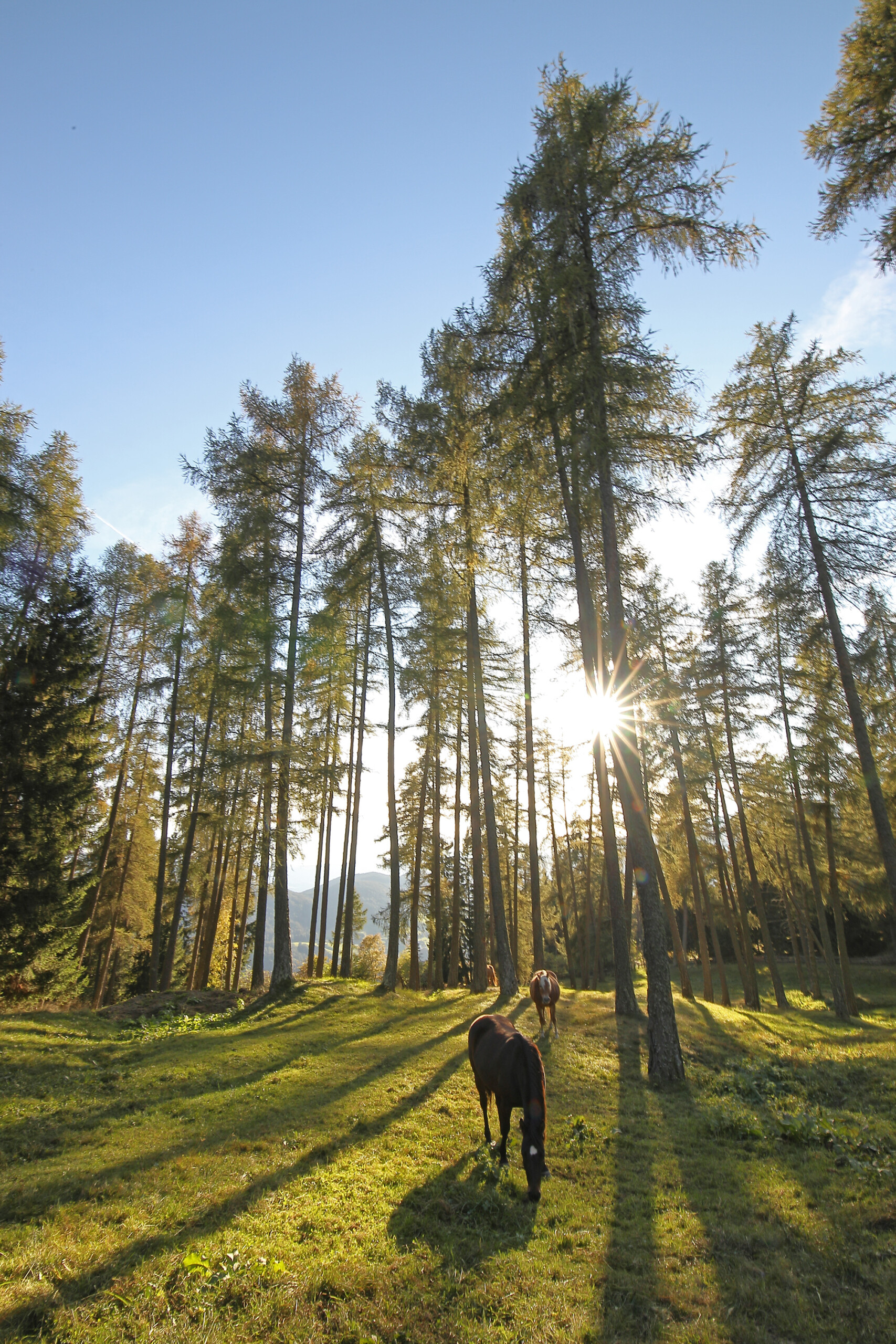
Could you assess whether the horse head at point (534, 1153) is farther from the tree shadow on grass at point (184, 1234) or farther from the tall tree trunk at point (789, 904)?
the tall tree trunk at point (789, 904)

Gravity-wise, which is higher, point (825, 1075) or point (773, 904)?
point (773, 904)

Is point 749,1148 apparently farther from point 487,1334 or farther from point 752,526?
point 752,526

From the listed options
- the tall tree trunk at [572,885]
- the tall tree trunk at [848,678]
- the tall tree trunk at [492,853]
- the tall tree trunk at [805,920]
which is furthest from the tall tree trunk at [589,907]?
the tall tree trunk at [848,678]

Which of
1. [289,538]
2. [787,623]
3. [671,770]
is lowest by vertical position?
[671,770]

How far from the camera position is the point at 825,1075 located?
12.1 m

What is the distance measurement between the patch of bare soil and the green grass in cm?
541

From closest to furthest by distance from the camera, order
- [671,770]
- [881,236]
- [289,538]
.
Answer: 1. [881,236]
2. [289,538]
3. [671,770]

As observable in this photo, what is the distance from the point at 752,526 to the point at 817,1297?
49.6 ft

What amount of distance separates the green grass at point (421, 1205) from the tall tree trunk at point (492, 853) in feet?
16.8

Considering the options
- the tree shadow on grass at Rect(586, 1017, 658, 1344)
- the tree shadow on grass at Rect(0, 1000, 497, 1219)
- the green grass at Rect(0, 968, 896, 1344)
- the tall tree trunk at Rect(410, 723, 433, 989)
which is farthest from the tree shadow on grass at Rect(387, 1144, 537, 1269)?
the tall tree trunk at Rect(410, 723, 433, 989)

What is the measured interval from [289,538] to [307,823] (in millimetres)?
9594

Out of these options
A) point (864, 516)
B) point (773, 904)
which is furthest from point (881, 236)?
point (773, 904)

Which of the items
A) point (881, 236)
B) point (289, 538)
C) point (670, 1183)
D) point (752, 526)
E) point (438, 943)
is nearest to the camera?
point (670, 1183)

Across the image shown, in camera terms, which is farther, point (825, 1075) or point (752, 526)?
point (752, 526)
